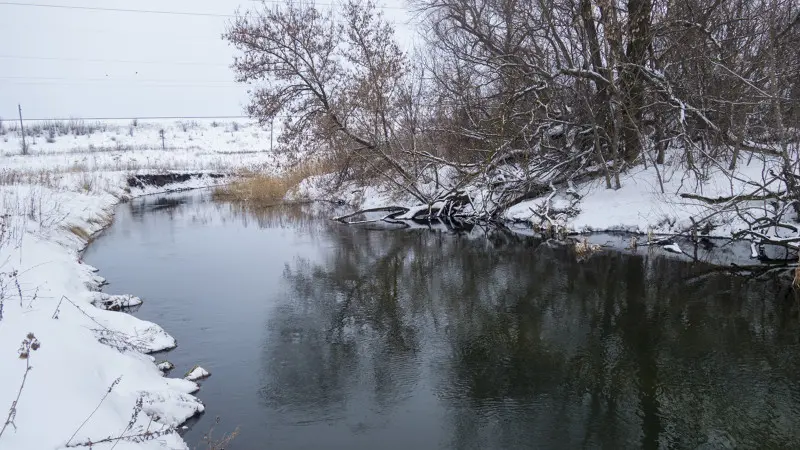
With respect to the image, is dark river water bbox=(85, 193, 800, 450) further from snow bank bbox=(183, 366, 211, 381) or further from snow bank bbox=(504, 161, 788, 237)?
snow bank bbox=(504, 161, 788, 237)

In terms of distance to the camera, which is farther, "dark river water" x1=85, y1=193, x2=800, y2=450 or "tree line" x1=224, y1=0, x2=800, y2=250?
"tree line" x1=224, y1=0, x2=800, y2=250

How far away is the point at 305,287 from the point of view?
35.3 feet

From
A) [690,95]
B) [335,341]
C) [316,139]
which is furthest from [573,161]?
[335,341]

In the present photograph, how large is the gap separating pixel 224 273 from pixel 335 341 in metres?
5.15

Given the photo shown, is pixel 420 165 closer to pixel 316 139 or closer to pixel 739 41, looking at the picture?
pixel 316 139

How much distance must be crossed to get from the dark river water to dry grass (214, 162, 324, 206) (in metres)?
13.3

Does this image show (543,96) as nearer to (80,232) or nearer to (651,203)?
(651,203)

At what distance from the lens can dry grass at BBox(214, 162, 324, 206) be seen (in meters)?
26.8

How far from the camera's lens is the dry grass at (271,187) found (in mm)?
26750

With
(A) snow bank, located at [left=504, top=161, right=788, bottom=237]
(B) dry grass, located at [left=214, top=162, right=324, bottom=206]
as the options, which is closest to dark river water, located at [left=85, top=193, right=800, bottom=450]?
Answer: (A) snow bank, located at [left=504, top=161, right=788, bottom=237]

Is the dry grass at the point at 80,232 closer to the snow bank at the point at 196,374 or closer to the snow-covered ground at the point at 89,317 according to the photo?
the snow-covered ground at the point at 89,317

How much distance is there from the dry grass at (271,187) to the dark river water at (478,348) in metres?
13.3

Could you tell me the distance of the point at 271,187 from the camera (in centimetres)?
2736

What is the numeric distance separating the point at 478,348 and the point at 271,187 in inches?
846
